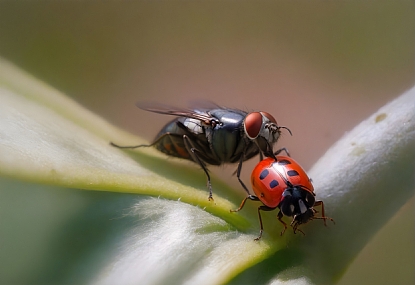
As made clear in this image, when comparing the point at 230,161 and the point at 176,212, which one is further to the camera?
the point at 230,161

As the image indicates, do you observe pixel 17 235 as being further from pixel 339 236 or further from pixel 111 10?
pixel 111 10

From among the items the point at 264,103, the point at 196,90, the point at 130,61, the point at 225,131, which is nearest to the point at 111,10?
the point at 130,61

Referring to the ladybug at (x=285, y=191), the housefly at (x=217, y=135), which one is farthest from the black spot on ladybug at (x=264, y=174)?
the housefly at (x=217, y=135)

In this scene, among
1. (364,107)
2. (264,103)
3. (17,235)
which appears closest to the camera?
(17,235)

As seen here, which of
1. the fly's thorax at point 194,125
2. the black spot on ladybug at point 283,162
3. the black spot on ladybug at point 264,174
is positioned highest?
the black spot on ladybug at point 283,162

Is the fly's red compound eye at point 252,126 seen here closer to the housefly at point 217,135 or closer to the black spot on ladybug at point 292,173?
the housefly at point 217,135

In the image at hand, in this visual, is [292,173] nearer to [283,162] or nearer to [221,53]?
[283,162]

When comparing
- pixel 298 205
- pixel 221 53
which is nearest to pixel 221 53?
pixel 221 53

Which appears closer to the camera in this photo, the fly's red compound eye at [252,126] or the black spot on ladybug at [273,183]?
the black spot on ladybug at [273,183]
